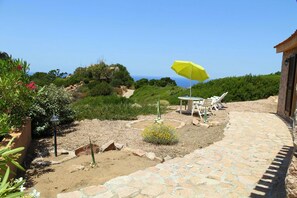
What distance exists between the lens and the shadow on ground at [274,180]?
3617 millimetres

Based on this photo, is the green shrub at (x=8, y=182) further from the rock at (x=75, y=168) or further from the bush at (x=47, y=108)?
the bush at (x=47, y=108)

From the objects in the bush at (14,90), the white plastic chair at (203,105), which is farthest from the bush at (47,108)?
the white plastic chair at (203,105)

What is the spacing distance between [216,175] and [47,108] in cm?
504

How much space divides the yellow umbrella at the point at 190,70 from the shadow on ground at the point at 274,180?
5802 mm

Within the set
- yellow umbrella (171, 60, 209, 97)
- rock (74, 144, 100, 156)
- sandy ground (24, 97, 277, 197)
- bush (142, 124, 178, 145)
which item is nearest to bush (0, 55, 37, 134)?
sandy ground (24, 97, 277, 197)

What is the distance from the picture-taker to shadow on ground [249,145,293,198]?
3.62 meters

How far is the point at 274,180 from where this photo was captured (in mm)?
4078

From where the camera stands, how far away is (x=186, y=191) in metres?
3.63

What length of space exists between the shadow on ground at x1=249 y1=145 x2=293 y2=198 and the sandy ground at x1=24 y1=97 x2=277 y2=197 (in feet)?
5.37

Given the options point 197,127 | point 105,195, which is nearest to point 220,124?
point 197,127

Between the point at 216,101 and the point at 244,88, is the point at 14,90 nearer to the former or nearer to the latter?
the point at 216,101

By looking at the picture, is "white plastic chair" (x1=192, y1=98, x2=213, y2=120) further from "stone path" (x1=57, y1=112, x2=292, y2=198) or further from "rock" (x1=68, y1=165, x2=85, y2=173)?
"rock" (x1=68, y1=165, x2=85, y2=173)

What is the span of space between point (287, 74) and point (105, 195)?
8.89 meters

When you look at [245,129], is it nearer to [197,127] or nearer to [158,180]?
[197,127]
